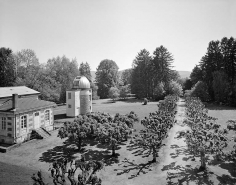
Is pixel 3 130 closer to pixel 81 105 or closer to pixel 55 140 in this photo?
pixel 55 140

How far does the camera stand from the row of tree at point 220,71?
2253 inches

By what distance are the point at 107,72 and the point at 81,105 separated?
43.6 metres

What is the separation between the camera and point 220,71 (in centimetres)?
6012

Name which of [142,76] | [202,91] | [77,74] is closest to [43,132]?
[77,74]

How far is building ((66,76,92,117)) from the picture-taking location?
1680 inches

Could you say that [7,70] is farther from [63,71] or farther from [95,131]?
[95,131]

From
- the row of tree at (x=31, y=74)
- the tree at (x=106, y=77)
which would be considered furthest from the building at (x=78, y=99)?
the tree at (x=106, y=77)

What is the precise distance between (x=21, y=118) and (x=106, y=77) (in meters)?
60.2

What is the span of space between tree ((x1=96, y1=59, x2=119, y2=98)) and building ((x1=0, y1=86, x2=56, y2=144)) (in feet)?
177

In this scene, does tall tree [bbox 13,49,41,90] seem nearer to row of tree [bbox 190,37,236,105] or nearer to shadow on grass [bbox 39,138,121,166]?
shadow on grass [bbox 39,138,121,166]

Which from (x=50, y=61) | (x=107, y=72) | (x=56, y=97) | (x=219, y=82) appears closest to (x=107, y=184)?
(x=56, y=97)

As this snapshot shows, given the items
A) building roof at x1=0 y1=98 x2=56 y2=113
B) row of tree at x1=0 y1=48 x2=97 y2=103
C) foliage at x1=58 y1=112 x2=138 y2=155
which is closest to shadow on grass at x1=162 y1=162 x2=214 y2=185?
foliage at x1=58 y1=112 x2=138 y2=155

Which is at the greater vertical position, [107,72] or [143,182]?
[107,72]

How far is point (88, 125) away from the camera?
22.4 m
